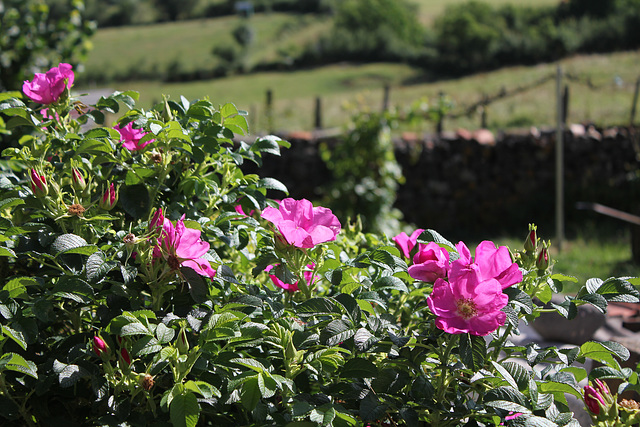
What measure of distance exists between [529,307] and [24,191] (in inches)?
36.8

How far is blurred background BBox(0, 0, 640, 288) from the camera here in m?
5.52

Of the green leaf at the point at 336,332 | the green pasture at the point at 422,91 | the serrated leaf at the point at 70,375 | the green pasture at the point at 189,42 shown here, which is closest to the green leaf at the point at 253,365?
the green leaf at the point at 336,332

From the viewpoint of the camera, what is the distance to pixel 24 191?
1176mm

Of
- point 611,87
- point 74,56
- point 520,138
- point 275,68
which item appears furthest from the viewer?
point 275,68

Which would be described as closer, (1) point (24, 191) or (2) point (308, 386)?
(2) point (308, 386)

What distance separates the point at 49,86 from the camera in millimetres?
1221

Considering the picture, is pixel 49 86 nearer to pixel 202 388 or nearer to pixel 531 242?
pixel 202 388

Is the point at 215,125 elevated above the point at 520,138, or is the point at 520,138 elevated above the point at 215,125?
the point at 215,125

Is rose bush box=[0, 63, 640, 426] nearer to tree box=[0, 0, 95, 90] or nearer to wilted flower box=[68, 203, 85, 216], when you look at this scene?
wilted flower box=[68, 203, 85, 216]

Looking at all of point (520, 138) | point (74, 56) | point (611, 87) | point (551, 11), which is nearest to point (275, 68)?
point (551, 11)

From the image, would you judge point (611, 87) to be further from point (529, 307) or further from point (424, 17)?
point (424, 17)

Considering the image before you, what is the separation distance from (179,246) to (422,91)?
56.6ft

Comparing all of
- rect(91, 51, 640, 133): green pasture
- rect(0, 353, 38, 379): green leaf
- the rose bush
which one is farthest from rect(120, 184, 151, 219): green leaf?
rect(91, 51, 640, 133): green pasture

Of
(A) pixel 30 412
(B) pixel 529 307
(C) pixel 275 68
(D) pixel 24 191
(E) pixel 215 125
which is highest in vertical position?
(E) pixel 215 125
